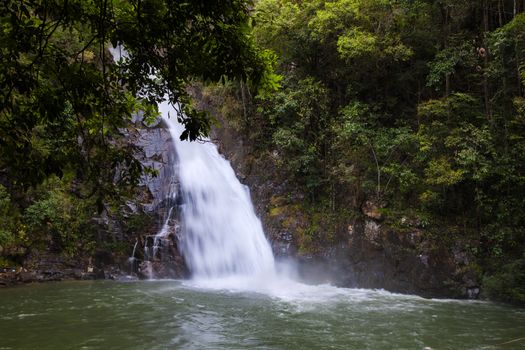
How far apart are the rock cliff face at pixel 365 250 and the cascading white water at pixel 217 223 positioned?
1.77 feet

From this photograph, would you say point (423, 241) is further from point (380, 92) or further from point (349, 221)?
point (380, 92)

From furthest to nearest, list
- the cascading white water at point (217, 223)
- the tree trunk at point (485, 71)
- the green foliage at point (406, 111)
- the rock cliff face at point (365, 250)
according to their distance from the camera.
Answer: the cascading white water at point (217, 223), the tree trunk at point (485, 71), the rock cliff face at point (365, 250), the green foliage at point (406, 111)

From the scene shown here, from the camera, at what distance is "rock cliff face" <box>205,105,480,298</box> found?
36.8ft

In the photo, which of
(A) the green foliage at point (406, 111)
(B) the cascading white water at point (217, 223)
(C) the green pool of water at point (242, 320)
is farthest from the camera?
(B) the cascading white water at point (217, 223)

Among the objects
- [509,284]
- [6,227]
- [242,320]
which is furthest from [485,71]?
[6,227]

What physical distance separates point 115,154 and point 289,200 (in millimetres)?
11711

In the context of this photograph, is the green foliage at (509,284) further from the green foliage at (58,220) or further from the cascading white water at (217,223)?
the green foliage at (58,220)

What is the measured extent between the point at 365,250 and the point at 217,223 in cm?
509

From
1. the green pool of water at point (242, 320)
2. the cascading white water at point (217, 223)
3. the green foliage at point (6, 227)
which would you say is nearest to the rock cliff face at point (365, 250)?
the cascading white water at point (217, 223)

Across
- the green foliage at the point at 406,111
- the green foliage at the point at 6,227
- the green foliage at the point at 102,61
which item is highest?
the green foliage at the point at 406,111

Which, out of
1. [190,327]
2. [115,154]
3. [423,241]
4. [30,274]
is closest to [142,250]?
[30,274]

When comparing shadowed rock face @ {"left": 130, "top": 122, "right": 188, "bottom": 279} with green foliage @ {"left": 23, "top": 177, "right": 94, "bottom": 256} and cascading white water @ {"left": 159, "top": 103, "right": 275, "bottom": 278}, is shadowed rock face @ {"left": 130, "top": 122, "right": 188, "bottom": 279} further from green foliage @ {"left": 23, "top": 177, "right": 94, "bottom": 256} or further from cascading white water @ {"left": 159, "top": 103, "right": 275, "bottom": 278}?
green foliage @ {"left": 23, "top": 177, "right": 94, "bottom": 256}

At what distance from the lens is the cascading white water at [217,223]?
13.7m

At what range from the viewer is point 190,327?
7922 millimetres
